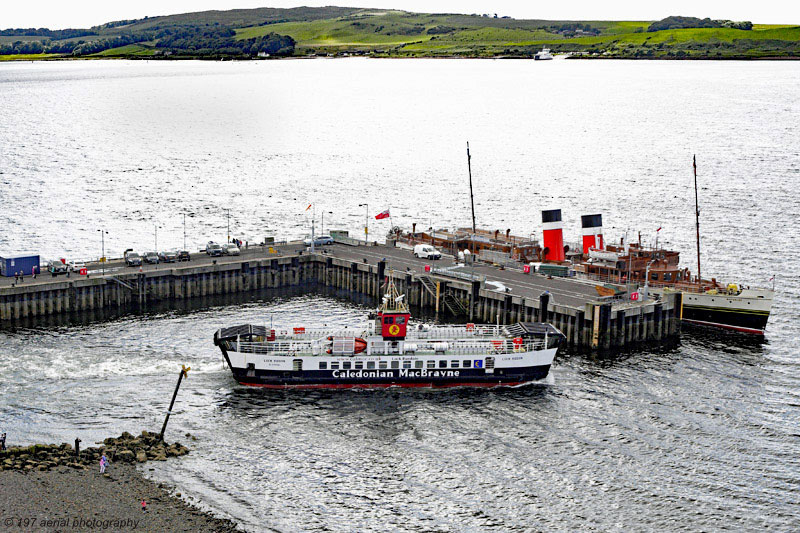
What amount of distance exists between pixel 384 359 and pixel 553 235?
4278 centimetres

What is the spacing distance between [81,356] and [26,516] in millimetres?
35195

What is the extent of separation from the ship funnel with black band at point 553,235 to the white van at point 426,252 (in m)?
14.1

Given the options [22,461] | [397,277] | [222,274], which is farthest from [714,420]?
[222,274]

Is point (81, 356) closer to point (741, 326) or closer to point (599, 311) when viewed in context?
point (599, 311)

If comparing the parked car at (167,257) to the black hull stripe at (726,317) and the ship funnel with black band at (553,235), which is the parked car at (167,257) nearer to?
the ship funnel with black band at (553,235)

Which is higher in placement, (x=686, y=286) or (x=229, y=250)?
(x=229, y=250)

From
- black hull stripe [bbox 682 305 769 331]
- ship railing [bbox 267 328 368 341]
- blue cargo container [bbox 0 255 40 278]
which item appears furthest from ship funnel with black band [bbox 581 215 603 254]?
blue cargo container [bbox 0 255 40 278]

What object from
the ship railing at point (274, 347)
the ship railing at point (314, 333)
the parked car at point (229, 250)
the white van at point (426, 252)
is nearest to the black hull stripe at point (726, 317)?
the white van at point (426, 252)

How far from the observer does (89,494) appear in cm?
6812

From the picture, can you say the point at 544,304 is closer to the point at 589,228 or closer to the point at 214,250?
the point at 589,228

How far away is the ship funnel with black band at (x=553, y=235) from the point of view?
418 feet

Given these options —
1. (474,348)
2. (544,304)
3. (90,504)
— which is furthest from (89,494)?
(544,304)

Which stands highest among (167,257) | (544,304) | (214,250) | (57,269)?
(214,250)

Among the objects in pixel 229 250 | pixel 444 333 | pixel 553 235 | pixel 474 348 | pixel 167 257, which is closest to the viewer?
pixel 474 348
